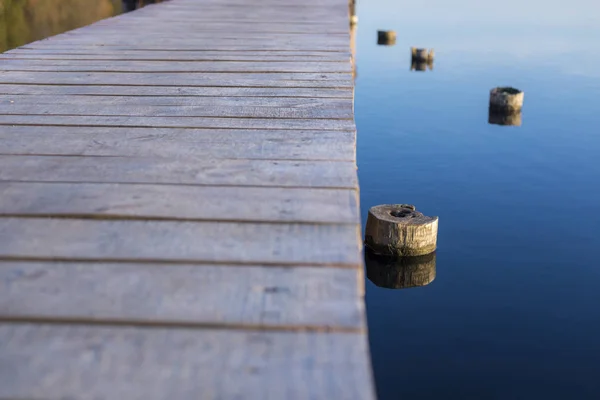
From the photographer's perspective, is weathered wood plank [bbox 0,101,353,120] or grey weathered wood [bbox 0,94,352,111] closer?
weathered wood plank [bbox 0,101,353,120]

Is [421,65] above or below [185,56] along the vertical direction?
below

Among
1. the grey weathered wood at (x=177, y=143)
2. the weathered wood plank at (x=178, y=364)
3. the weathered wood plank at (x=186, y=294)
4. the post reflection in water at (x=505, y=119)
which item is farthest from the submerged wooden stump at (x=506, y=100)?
the weathered wood plank at (x=178, y=364)

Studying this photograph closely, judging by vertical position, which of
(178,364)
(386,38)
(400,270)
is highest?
(386,38)

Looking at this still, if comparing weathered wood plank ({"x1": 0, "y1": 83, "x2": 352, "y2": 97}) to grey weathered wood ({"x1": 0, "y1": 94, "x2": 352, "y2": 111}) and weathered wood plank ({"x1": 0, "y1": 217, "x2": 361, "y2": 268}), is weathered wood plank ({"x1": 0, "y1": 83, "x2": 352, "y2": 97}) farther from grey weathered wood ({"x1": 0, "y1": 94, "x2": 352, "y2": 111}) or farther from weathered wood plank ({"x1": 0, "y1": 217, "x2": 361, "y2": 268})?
weathered wood plank ({"x1": 0, "y1": 217, "x2": 361, "y2": 268})

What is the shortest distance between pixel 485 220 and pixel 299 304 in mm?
5587

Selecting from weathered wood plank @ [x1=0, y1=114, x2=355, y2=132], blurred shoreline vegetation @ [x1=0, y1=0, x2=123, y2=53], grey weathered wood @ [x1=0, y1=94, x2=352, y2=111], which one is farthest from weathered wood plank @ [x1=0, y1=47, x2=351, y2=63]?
blurred shoreline vegetation @ [x1=0, y1=0, x2=123, y2=53]

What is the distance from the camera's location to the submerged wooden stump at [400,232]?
13.9 ft

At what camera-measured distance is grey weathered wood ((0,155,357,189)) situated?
70.9 inches

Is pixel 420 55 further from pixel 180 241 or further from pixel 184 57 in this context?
pixel 180 241

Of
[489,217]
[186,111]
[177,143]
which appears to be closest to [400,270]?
[489,217]

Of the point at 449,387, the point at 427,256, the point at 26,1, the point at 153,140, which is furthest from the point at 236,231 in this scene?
the point at 26,1

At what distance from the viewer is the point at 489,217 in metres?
6.55

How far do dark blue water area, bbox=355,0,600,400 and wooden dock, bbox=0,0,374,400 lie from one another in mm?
2248

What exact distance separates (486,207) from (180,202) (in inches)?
219
